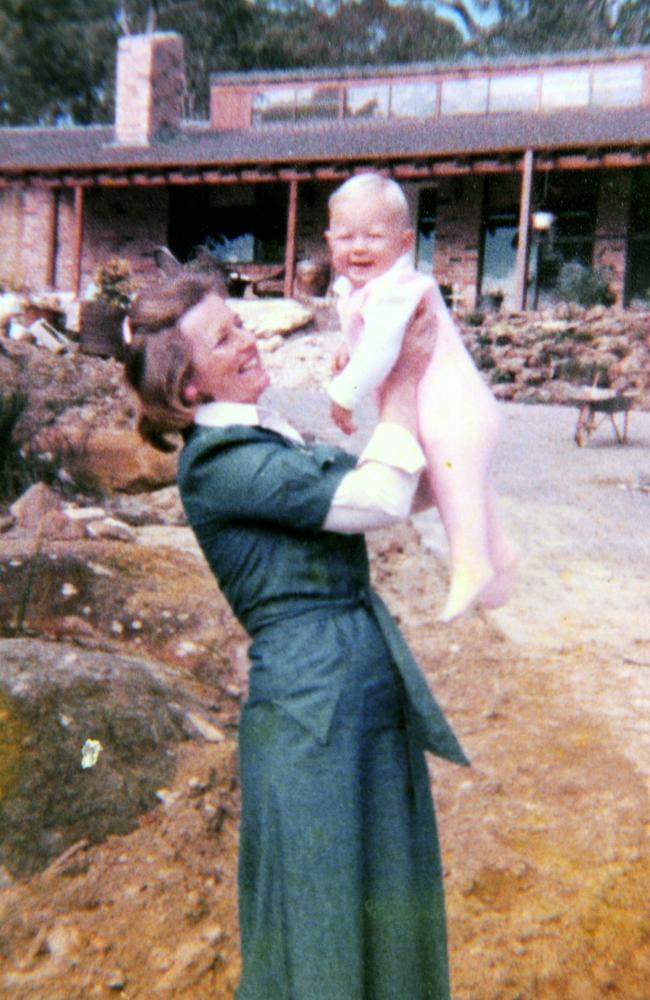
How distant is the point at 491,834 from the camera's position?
10.0 ft

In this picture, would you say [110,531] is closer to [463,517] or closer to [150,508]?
[150,508]

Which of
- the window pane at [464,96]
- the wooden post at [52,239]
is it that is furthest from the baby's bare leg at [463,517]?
the wooden post at [52,239]

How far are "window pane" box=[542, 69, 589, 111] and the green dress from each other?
16.4 meters

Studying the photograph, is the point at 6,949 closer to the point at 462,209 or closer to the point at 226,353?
the point at 226,353

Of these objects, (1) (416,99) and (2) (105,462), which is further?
(1) (416,99)

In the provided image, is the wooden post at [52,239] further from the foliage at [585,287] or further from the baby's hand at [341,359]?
the baby's hand at [341,359]

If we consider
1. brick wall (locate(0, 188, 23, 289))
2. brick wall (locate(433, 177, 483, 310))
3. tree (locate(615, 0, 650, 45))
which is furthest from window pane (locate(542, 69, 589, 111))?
tree (locate(615, 0, 650, 45))

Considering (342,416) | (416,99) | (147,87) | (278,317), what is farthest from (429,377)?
(147,87)

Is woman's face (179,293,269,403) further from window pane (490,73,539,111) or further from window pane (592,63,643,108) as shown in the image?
window pane (592,63,643,108)

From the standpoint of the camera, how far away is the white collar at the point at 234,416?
1568 mm

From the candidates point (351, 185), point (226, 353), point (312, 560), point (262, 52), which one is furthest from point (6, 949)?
point (262, 52)

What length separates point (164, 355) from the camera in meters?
1.55

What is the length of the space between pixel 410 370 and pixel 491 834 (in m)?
1.94

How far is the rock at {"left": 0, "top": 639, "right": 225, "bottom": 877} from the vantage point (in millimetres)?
2592
